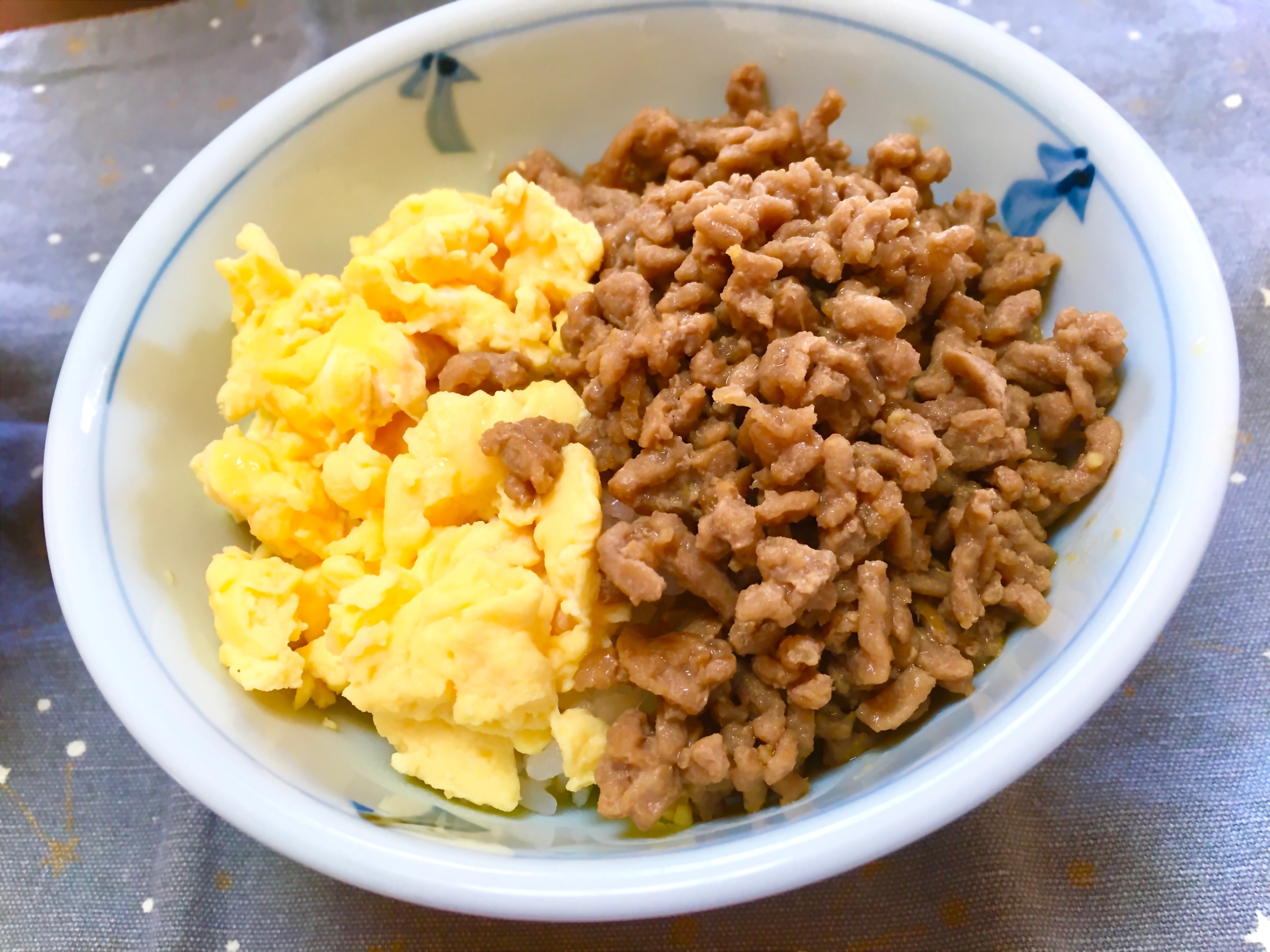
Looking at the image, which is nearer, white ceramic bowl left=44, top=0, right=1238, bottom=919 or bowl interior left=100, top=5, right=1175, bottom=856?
white ceramic bowl left=44, top=0, right=1238, bottom=919

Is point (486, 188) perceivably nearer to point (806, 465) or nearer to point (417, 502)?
point (417, 502)

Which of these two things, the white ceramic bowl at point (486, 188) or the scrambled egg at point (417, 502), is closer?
the white ceramic bowl at point (486, 188)

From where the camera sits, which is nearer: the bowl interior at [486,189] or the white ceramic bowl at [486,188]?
the white ceramic bowl at [486,188]

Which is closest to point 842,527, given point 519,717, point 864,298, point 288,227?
point 864,298
